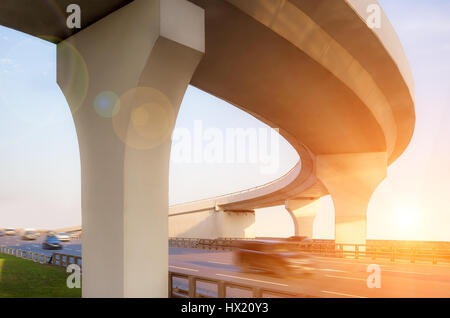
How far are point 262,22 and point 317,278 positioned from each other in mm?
12179

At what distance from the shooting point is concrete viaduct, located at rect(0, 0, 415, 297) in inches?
324

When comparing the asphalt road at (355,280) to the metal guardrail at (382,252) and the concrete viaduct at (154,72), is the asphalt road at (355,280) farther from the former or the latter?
the concrete viaduct at (154,72)

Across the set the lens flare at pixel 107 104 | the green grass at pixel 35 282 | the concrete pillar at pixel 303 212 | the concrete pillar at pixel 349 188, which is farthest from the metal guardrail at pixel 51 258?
the concrete pillar at pixel 303 212

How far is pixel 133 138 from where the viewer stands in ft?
27.5

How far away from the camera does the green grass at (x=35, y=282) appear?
13.5 meters

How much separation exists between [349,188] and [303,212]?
37557 millimetres

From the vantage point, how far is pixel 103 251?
28.0ft

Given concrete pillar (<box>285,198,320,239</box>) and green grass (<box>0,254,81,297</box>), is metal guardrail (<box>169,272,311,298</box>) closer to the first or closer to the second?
green grass (<box>0,254,81,297</box>)

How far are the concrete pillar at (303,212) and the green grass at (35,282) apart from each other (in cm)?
4781

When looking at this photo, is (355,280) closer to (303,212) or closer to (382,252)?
(382,252)

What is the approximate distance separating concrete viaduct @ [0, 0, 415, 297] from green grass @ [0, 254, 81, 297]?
5.59 metres

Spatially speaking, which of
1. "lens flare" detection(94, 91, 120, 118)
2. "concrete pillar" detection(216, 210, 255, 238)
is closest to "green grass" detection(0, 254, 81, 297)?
"lens flare" detection(94, 91, 120, 118)
